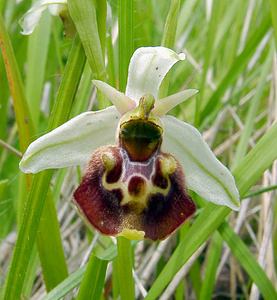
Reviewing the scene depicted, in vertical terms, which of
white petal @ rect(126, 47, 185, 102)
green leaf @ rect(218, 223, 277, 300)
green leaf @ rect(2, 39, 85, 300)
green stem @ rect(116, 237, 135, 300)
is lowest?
green leaf @ rect(218, 223, 277, 300)

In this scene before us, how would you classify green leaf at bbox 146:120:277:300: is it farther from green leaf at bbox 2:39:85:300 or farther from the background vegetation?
green leaf at bbox 2:39:85:300

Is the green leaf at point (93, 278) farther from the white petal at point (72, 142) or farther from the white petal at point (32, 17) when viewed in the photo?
the white petal at point (32, 17)

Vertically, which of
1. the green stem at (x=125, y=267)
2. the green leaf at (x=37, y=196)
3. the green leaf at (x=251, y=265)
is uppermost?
the green leaf at (x=37, y=196)

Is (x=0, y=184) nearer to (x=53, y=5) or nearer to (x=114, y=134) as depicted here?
(x=114, y=134)

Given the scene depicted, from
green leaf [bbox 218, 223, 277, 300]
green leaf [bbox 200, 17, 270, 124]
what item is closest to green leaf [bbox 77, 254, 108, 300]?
green leaf [bbox 218, 223, 277, 300]

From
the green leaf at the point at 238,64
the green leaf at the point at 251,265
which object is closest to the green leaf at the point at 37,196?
the green leaf at the point at 251,265

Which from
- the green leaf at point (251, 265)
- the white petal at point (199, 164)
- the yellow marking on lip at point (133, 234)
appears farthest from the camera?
the green leaf at point (251, 265)

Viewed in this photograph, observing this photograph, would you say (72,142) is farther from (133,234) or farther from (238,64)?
(238,64)
